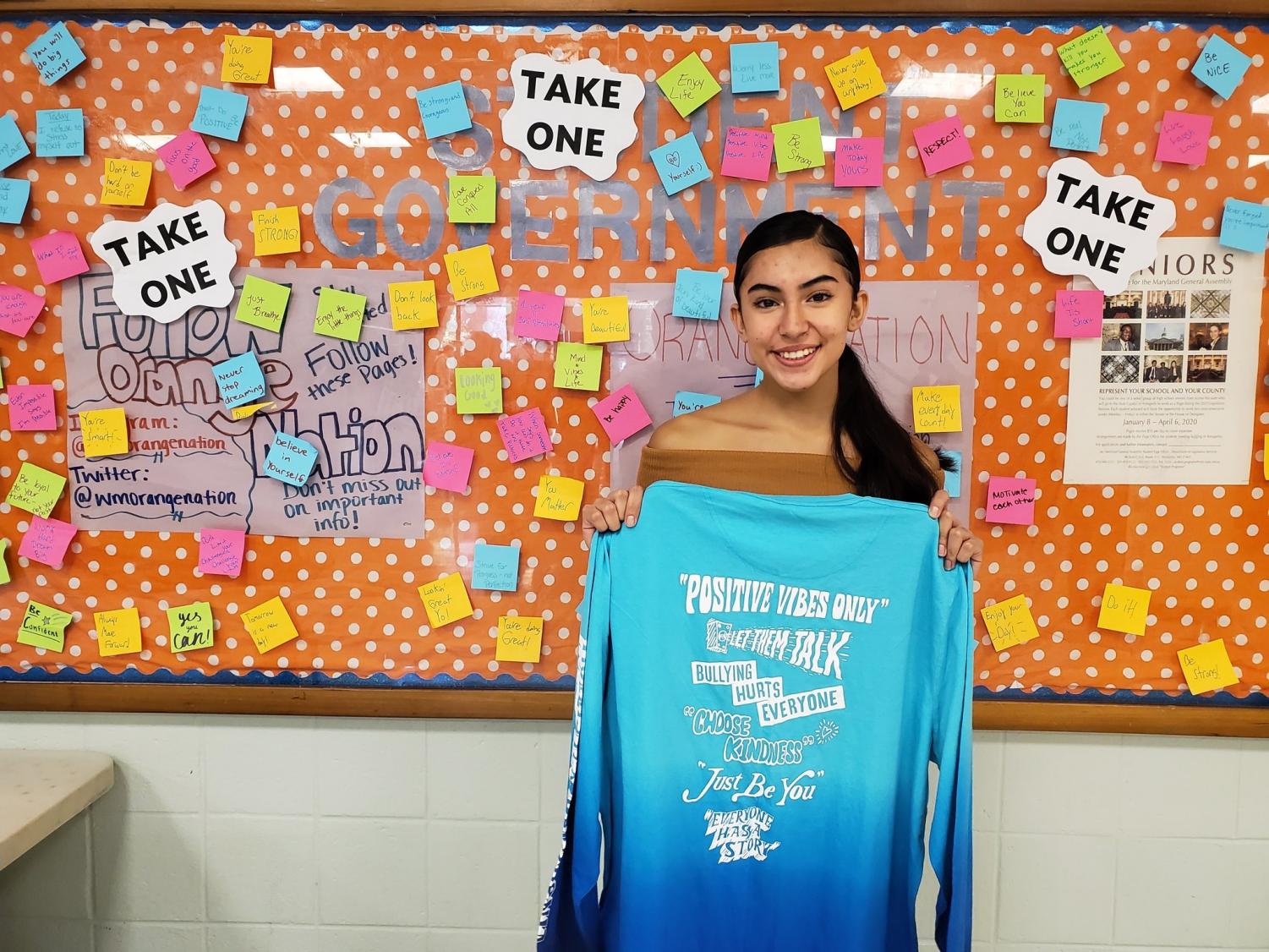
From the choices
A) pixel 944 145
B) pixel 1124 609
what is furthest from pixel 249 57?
pixel 1124 609

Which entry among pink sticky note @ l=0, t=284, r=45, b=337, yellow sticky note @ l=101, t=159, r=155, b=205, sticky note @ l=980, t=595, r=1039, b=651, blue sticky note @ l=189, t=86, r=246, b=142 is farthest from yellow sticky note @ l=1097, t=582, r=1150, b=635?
pink sticky note @ l=0, t=284, r=45, b=337

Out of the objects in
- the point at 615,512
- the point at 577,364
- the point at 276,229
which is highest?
the point at 276,229

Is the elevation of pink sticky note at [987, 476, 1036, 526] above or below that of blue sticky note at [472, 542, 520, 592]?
above

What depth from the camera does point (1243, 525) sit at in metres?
1.52

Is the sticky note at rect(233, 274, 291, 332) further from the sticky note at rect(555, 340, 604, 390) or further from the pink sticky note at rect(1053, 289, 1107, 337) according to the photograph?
the pink sticky note at rect(1053, 289, 1107, 337)

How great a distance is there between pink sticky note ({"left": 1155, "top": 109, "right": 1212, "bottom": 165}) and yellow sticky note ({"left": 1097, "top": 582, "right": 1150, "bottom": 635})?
2.44 feet

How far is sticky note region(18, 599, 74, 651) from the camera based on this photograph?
1584 mm

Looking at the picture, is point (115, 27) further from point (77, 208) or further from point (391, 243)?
point (391, 243)

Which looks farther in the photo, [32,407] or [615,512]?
[32,407]

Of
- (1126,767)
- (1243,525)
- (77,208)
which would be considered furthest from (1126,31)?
(77,208)

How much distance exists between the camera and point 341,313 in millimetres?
1517

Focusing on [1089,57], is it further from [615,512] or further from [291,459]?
[291,459]

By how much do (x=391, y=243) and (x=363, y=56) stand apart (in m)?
0.32

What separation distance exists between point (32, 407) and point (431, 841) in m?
1.08
